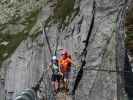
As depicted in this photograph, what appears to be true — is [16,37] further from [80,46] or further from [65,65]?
[65,65]

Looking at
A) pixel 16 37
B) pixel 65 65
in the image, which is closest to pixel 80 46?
pixel 16 37

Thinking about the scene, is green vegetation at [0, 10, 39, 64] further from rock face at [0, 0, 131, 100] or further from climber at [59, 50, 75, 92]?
climber at [59, 50, 75, 92]

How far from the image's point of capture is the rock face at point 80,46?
21.7m

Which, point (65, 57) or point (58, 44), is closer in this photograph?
point (65, 57)

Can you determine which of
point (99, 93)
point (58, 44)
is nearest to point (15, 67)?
point (58, 44)

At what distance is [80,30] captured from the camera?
1184 inches

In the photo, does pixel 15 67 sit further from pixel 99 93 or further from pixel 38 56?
pixel 99 93

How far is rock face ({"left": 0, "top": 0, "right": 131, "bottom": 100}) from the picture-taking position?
21.7m

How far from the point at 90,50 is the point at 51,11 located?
837 centimetres

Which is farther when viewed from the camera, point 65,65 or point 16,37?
point 16,37

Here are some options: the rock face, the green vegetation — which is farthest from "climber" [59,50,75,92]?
the green vegetation

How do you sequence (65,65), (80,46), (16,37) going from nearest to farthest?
1. (65,65)
2. (80,46)
3. (16,37)

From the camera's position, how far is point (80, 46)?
29.2 m

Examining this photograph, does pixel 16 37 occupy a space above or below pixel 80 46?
above
